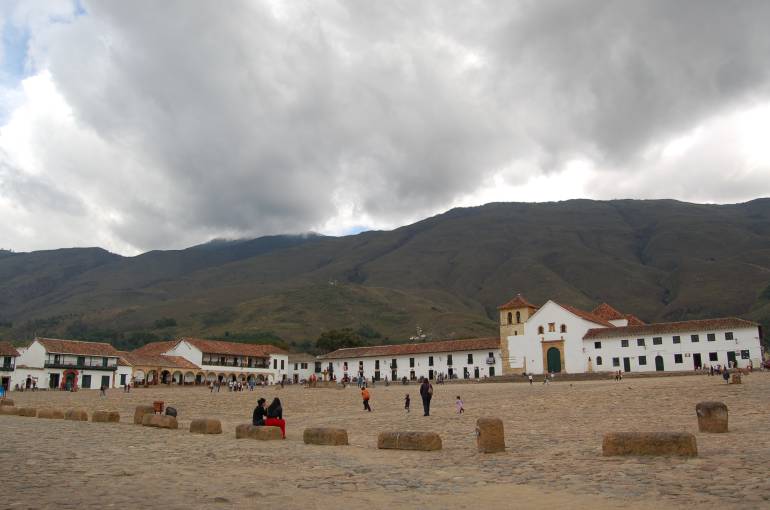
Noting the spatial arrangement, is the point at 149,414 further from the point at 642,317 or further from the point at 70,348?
the point at 642,317

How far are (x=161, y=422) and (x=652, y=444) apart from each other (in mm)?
14108

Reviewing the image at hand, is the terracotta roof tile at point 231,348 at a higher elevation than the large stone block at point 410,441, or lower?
higher

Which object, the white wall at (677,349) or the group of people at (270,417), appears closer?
the group of people at (270,417)

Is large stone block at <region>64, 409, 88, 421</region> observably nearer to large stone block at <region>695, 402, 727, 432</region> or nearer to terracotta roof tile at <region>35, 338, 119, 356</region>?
large stone block at <region>695, 402, 727, 432</region>

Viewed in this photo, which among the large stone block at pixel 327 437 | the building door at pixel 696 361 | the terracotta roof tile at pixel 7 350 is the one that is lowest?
the large stone block at pixel 327 437

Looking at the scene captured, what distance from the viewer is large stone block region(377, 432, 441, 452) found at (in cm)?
1255

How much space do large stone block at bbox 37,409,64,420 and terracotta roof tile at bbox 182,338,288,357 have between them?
56.1 metres

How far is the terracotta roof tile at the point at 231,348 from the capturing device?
7975 centimetres

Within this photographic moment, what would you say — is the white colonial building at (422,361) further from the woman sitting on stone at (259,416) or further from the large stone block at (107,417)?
the woman sitting on stone at (259,416)

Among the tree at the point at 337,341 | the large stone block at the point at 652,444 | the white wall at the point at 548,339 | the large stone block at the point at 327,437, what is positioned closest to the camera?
the large stone block at the point at 652,444

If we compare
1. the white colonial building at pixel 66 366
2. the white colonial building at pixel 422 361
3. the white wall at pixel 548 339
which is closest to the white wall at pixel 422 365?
the white colonial building at pixel 422 361

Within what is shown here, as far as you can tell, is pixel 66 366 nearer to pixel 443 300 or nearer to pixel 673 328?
pixel 673 328

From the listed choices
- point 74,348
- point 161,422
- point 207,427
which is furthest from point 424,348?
point 207,427

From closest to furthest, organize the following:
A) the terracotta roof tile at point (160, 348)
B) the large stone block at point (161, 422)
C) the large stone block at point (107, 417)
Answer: the large stone block at point (161, 422) → the large stone block at point (107, 417) → the terracotta roof tile at point (160, 348)
